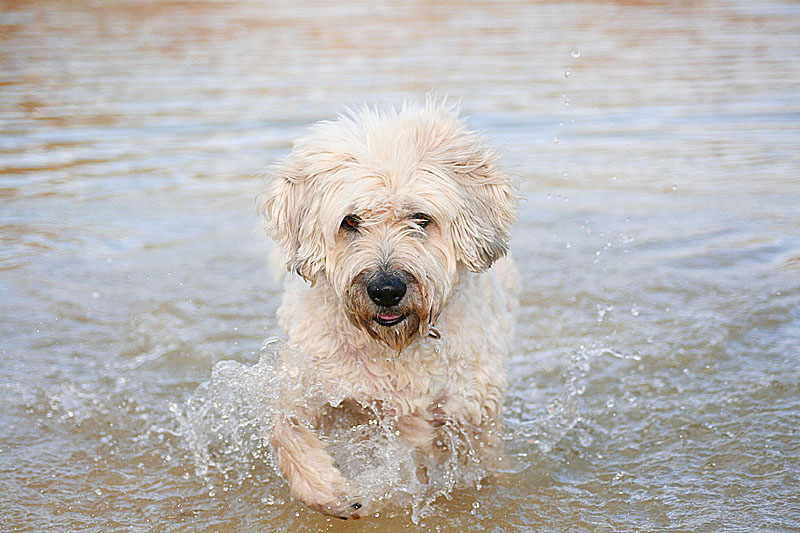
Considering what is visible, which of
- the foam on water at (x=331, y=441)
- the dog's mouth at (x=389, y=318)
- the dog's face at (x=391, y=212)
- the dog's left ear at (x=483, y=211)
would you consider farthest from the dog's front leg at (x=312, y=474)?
the dog's left ear at (x=483, y=211)

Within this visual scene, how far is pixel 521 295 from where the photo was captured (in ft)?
22.8

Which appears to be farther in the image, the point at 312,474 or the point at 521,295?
the point at 521,295

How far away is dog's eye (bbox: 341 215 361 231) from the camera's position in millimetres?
3670

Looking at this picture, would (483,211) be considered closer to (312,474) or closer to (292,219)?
(292,219)

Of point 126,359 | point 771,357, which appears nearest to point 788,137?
point 771,357

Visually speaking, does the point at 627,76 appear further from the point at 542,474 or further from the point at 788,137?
the point at 542,474

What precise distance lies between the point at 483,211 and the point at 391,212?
52 centimetres

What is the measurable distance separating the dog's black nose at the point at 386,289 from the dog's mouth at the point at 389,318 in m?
0.07

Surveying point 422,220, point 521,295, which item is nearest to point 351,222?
point 422,220

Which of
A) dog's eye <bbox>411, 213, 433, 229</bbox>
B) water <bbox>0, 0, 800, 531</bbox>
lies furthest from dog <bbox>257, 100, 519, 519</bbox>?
water <bbox>0, 0, 800, 531</bbox>

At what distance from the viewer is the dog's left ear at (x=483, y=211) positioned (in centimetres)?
378

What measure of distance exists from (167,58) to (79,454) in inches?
577

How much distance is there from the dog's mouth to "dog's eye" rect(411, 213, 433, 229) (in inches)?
15.4

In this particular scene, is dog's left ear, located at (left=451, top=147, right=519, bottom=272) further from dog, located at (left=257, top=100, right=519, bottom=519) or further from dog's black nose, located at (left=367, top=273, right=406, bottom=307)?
dog's black nose, located at (left=367, top=273, right=406, bottom=307)
